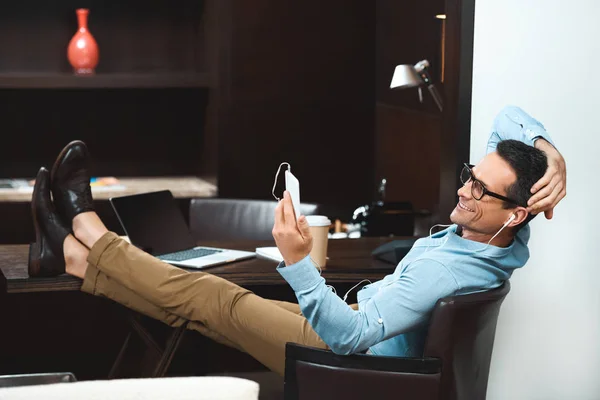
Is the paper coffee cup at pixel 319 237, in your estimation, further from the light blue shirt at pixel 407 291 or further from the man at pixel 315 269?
the light blue shirt at pixel 407 291

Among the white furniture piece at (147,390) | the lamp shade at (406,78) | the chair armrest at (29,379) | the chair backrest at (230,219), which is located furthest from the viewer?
the chair backrest at (230,219)

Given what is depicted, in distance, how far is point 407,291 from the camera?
200 cm

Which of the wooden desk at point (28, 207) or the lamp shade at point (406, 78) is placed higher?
the lamp shade at point (406, 78)

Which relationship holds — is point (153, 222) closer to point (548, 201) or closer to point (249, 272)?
point (249, 272)

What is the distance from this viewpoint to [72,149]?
8.77 ft

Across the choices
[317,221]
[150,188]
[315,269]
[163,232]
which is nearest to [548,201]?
[315,269]

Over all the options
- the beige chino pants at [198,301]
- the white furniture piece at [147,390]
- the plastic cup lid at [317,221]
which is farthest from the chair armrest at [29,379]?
the plastic cup lid at [317,221]

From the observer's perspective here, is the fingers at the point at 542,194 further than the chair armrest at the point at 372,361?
Yes

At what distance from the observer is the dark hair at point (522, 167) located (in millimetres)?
2074

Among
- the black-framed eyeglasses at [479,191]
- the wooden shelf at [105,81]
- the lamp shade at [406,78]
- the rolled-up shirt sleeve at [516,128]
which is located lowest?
the black-framed eyeglasses at [479,191]

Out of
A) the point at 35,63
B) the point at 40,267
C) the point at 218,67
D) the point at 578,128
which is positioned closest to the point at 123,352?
the point at 40,267

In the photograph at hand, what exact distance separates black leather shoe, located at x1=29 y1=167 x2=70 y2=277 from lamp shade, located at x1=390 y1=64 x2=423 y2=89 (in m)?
1.39

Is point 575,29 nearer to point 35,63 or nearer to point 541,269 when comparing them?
point 541,269

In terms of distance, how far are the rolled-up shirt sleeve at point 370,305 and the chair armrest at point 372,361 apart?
0.8 inches
